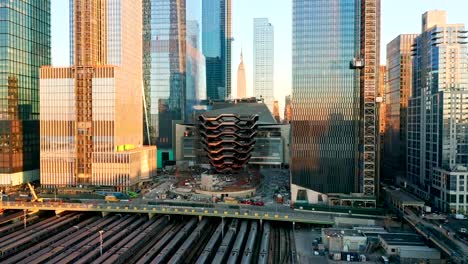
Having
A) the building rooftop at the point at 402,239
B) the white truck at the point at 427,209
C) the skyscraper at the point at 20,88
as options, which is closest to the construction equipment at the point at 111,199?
the skyscraper at the point at 20,88

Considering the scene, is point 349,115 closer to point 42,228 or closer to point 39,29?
point 42,228

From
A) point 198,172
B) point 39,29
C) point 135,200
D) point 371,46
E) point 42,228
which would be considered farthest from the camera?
point 198,172

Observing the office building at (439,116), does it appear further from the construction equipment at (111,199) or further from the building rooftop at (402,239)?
the construction equipment at (111,199)

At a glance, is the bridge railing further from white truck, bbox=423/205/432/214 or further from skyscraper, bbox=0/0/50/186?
skyscraper, bbox=0/0/50/186

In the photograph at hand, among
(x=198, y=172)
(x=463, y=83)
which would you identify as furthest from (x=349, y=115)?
(x=198, y=172)

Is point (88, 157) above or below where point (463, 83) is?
below

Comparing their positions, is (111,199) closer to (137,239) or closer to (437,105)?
(137,239)

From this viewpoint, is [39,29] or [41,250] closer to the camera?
[41,250]
